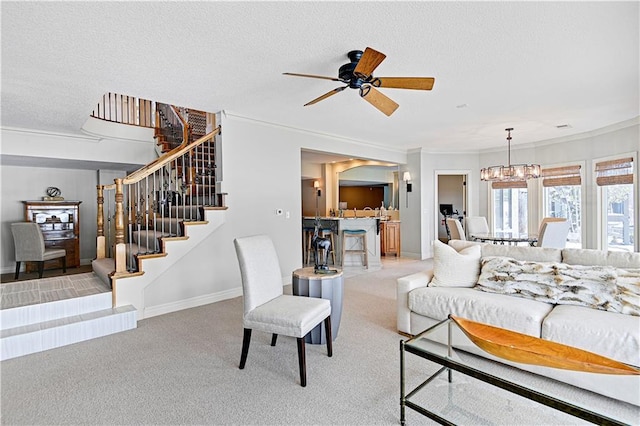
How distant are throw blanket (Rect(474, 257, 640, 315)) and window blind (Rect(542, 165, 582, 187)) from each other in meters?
4.71

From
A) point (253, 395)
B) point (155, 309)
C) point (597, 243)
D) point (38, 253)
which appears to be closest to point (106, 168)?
point (38, 253)

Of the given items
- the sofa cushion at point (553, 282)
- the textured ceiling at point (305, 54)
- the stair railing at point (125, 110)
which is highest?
the stair railing at point (125, 110)

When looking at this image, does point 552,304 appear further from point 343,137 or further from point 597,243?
point 597,243

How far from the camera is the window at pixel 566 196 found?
642 cm

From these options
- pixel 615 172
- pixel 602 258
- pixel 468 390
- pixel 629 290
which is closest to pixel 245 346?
pixel 468 390

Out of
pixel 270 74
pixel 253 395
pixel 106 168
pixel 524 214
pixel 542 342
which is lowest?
pixel 253 395

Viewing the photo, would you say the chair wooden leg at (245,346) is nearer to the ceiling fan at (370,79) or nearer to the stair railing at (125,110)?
the ceiling fan at (370,79)

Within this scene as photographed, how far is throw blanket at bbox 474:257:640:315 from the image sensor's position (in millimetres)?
2367

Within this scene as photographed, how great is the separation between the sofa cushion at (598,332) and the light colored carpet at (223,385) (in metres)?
0.32

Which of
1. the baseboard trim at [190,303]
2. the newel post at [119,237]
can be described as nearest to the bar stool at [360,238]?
the baseboard trim at [190,303]

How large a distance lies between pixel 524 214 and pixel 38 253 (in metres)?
9.13

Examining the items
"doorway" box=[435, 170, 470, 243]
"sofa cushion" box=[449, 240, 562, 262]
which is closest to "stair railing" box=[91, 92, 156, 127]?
"sofa cushion" box=[449, 240, 562, 262]

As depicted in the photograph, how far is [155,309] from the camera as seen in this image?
154 inches

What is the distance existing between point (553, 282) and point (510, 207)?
5516 millimetres
